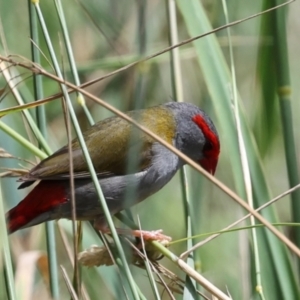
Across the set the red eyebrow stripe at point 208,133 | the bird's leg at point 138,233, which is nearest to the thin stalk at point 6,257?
the bird's leg at point 138,233

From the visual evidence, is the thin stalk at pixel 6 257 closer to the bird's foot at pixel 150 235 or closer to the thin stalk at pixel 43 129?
the thin stalk at pixel 43 129

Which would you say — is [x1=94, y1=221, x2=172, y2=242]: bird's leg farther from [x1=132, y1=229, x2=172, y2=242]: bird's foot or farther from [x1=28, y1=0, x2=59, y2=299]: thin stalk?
[x1=28, y1=0, x2=59, y2=299]: thin stalk

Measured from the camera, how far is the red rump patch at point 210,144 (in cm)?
314

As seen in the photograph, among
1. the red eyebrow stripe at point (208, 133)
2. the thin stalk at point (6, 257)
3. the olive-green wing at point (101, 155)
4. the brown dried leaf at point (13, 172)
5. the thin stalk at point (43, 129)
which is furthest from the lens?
the red eyebrow stripe at point (208, 133)

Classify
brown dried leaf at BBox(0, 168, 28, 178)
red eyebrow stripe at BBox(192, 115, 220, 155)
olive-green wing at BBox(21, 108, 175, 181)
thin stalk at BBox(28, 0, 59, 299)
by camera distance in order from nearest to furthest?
1. thin stalk at BBox(28, 0, 59, 299)
2. brown dried leaf at BBox(0, 168, 28, 178)
3. olive-green wing at BBox(21, 108, 175, 181)
4. red eyebrow stripe at BBox(192, 115, 220, 155)

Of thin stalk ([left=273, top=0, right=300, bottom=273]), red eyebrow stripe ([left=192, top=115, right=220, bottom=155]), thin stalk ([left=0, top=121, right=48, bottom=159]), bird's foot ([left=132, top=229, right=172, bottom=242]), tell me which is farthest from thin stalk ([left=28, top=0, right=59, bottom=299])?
red eyebrow stripe ([left=192, top=115, right=220, bottom=155])

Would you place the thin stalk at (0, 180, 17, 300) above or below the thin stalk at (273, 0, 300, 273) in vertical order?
below

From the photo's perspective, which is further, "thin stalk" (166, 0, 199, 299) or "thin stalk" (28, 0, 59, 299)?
"thin stalk" (166, 0, 199, 299)

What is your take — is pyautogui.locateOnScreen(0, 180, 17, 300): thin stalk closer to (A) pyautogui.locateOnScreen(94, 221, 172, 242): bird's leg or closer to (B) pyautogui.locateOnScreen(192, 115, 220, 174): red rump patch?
(A) pyautogui.locateOnScreen(94, 221, 172, 242): bird's leg

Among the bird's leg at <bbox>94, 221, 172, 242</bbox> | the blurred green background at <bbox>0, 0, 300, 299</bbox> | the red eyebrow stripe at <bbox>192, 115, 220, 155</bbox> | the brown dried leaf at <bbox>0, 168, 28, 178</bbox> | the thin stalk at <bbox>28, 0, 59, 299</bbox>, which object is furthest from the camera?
the red eyebrow stripe at <bbox>192, 115, 220, 155</bbox>

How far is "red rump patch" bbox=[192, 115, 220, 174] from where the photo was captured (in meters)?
3.14

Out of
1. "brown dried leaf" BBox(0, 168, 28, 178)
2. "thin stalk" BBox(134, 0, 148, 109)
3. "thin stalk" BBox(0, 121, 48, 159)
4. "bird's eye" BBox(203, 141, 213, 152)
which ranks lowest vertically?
"bird's eye" BBox(203, 141, 213, 152)

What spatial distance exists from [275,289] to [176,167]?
121cm

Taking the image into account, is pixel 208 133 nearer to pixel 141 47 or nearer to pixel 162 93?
pixel 162 93
